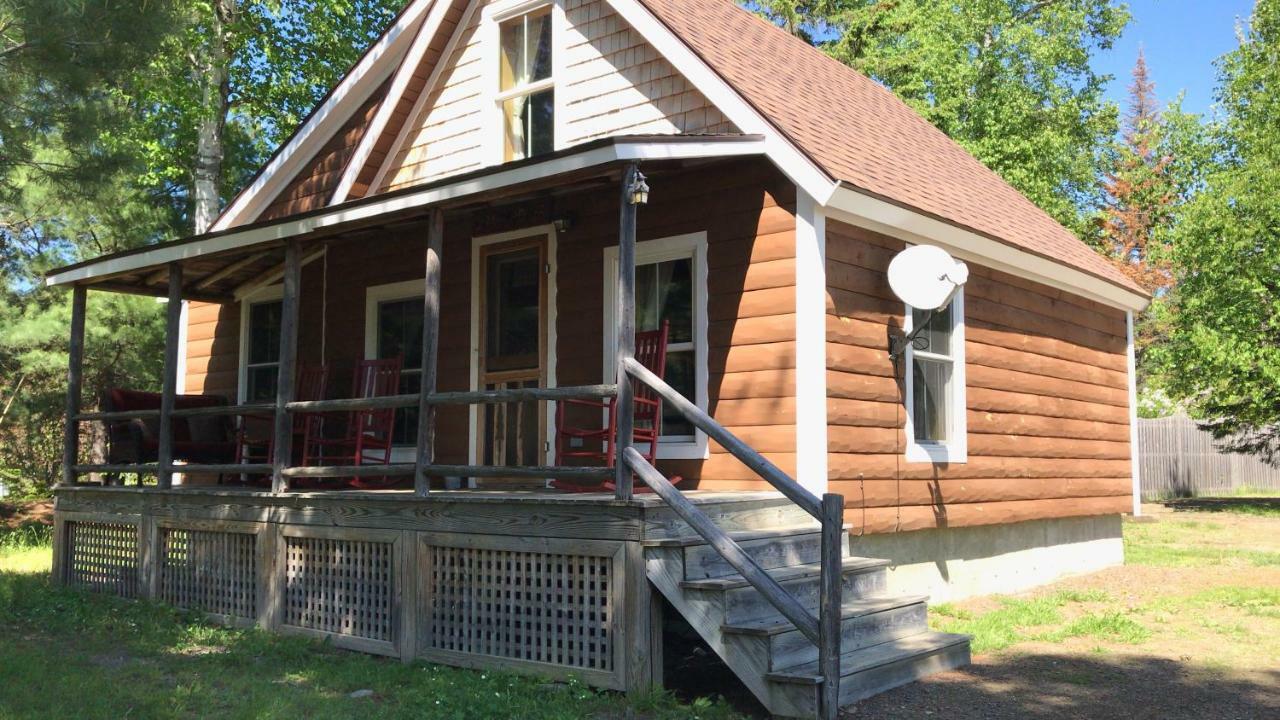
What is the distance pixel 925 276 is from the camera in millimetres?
7891

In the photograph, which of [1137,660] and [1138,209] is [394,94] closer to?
[1137,660]

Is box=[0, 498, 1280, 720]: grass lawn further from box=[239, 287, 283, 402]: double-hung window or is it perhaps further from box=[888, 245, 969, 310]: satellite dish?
box=[239, 287, 283, 402]: double-hung window

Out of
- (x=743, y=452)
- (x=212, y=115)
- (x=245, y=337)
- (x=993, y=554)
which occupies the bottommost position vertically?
(x=993, y=554)

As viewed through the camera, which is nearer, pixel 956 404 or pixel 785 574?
pixel 785 574

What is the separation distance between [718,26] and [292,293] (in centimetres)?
444

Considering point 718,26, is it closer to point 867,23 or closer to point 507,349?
point 507,349

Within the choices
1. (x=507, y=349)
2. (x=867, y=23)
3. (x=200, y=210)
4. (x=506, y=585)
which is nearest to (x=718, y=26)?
(x=507, y=349)

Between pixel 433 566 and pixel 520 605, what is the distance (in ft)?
2.81

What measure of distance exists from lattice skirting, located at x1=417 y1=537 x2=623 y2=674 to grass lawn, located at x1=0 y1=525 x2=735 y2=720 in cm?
20

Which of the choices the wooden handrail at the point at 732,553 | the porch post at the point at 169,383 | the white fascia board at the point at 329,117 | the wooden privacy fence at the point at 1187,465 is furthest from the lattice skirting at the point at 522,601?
the wooden privacy fence at the point at 1187,465

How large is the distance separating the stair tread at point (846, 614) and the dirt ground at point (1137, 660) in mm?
466

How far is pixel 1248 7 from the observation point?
22312 mm

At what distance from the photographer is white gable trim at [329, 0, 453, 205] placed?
9.85 meters

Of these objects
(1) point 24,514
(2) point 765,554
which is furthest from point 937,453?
(1) point 24,514
